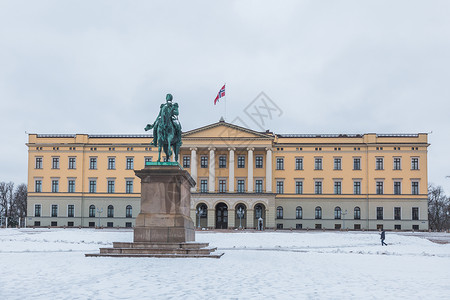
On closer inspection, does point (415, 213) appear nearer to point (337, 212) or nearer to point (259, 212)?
point (337, 212)

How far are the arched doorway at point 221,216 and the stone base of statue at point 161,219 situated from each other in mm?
51280

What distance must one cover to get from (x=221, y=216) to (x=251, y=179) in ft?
19.3

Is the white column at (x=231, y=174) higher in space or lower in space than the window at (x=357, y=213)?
higher

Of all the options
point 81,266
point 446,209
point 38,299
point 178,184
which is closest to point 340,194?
point 446,209

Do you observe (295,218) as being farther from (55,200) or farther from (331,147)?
(55,200)

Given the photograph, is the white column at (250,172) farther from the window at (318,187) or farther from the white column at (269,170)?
the window at (318,187)

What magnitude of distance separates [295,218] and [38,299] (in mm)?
62923

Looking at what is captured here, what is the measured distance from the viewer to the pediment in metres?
69.5

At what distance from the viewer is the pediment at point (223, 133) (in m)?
69.5

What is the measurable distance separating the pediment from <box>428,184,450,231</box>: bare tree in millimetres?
36563

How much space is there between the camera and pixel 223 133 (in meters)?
69.8

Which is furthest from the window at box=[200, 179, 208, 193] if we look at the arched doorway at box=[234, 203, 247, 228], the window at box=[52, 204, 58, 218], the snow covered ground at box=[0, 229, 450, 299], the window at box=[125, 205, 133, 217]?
the snow covered ground at box=[0, 229, 450, 299]

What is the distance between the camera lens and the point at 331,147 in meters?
71.2

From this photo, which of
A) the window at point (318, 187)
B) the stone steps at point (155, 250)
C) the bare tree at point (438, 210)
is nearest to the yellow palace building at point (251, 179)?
the window at point (318, 187)
